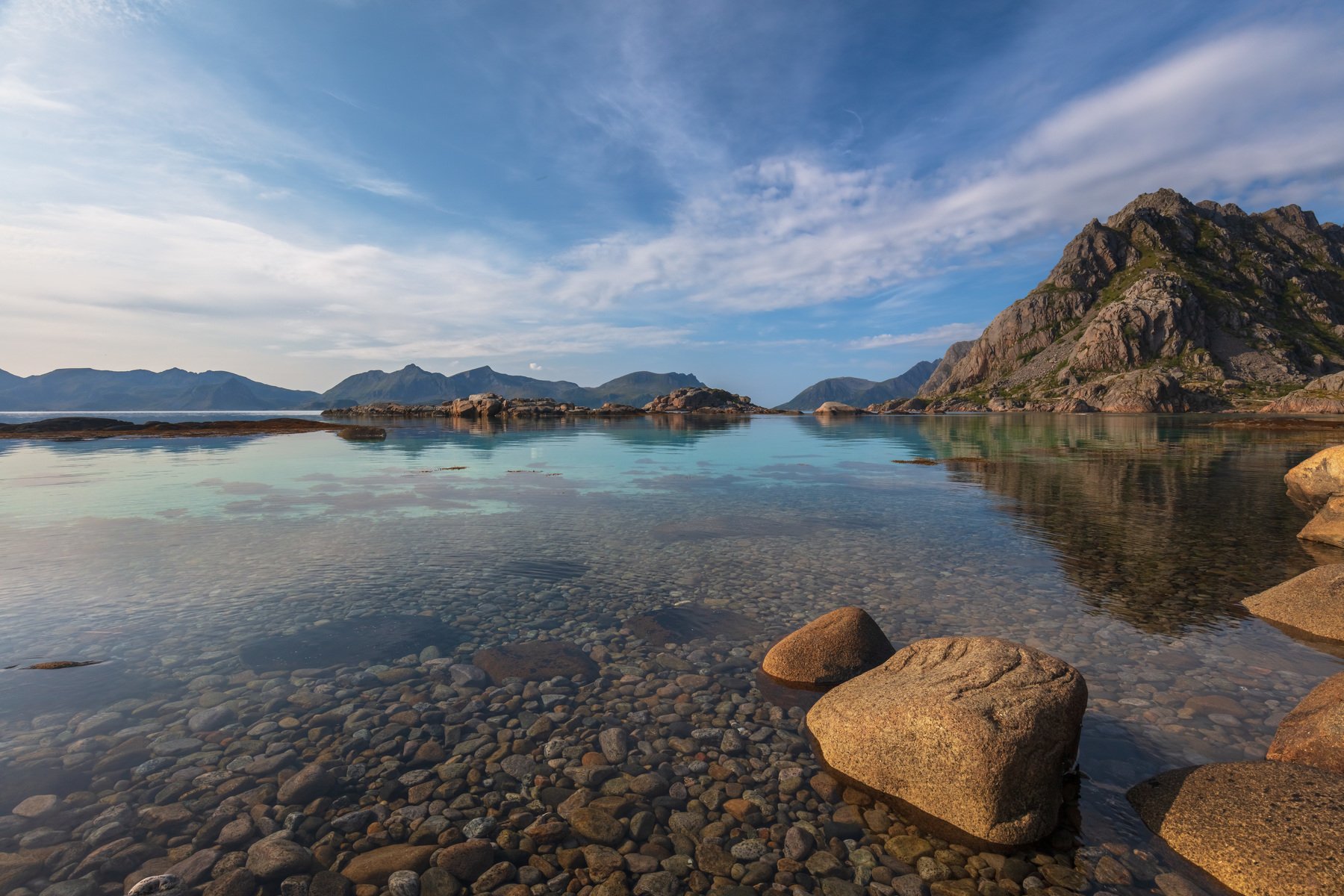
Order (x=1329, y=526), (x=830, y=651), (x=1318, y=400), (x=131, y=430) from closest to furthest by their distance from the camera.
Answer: (x=830, y=651) < (x=1329, y=526) < (x=131, y=430) < (x=1318, y=400)

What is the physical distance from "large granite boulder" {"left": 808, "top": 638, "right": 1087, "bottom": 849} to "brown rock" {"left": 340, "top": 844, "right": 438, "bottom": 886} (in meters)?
5.65

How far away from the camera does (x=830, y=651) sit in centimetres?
1138

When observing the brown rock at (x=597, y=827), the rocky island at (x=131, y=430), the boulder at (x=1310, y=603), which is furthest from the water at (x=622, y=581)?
the rocky island at (x=131, y=430)

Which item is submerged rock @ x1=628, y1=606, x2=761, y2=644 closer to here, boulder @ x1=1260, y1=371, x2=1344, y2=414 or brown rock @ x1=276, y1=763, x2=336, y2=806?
brown rock @ x1=276, y1=763, x2=336, y2=806

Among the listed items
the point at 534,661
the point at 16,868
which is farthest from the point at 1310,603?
the point at 16,868

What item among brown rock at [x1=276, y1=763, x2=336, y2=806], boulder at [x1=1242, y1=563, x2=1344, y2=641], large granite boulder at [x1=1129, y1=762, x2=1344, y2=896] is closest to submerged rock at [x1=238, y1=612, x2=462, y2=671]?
brown rock at [x1=276, y1=763, x2=336, y2=806]

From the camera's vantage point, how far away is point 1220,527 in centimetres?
2398

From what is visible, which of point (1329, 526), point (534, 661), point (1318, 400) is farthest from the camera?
point (1318, 400)

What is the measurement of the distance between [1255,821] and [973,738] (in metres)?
2.98

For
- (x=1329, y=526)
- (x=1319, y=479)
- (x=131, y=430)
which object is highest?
(x=1319, y=479)

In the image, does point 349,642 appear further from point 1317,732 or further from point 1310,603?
point 1310,603

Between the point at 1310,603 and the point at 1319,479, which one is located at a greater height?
the point at 1319,479

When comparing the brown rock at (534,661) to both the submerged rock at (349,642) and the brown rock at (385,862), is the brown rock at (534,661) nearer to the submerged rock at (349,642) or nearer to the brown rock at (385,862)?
the submerged rock at (349,642)

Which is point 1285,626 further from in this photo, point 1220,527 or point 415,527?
point 415,527
